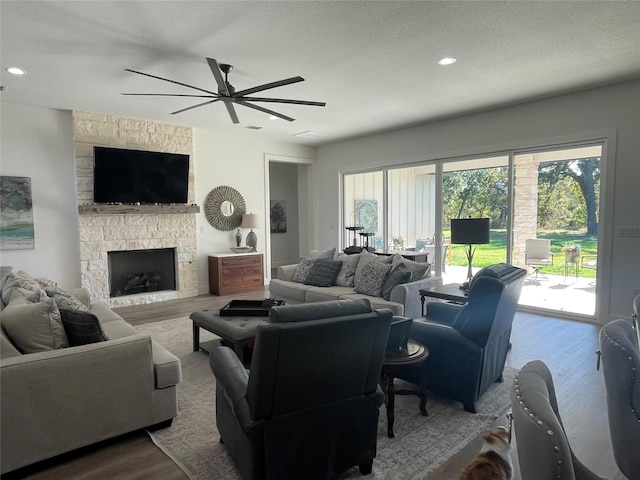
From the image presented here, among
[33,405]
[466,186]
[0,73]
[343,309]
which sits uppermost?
[0,73]

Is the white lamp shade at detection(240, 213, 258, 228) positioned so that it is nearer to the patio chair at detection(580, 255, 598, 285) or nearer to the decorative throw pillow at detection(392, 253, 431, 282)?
the decorative throw pillow at detection(392, 253, 431, 282)

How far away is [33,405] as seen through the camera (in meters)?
2.03

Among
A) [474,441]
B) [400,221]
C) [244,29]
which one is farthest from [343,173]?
[474,441]

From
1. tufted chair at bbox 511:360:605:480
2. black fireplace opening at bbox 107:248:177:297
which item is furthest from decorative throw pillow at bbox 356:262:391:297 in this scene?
black fireplace opening at bbox 107:248:177:297

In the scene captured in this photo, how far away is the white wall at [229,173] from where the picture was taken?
6.95 meters

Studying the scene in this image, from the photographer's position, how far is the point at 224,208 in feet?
23.7

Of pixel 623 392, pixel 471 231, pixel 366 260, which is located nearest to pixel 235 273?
pixel 366 260

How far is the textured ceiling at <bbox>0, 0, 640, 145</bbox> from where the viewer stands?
9.45 ft

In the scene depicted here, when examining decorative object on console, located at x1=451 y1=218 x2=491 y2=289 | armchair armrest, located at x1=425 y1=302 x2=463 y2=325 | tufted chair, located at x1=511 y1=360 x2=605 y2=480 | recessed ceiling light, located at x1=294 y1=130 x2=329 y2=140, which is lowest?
armchair armrest, located at x1=425 y1=302 x2=463 y2=325

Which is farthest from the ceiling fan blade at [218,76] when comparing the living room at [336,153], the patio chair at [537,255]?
the patio chair at [537,255]

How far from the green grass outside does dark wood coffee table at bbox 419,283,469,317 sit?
195 cm

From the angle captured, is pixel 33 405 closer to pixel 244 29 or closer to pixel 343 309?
pixel 343 309

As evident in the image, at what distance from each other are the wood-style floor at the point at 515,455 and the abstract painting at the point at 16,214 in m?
4.25

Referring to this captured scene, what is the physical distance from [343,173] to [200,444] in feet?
21.5
